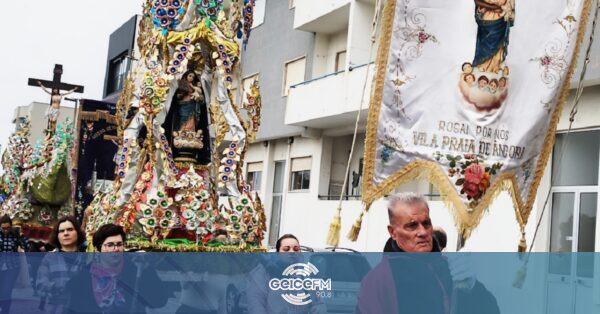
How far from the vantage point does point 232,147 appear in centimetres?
977

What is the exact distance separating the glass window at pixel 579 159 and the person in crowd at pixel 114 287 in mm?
9514

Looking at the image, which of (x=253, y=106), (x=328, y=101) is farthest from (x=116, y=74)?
(x=253, y=106)

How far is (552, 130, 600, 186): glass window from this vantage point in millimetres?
12547

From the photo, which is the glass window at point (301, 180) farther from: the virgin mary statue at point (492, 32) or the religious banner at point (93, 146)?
the virgin mary statue at point (492, 32)

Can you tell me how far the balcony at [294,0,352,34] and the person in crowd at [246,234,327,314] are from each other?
51.5ft

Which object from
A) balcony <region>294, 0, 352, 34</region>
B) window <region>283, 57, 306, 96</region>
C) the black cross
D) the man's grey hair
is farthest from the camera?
window <region>283, 57, 306, 96</region>

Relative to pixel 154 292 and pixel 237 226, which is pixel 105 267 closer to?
pixel 154 292

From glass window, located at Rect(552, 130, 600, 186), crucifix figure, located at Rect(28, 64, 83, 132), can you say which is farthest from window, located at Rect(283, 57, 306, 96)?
glass window, located at Rect(552, 130, 600, 186)

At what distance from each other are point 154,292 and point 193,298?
7.1 inches

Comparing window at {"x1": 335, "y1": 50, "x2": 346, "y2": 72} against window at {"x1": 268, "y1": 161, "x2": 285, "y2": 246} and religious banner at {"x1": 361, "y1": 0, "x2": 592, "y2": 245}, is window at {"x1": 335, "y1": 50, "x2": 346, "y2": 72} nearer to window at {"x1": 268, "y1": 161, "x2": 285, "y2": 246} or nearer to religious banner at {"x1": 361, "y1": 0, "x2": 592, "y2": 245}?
window at {"x1": 268, "y1": 161, "x2": 285, "y2": 246}

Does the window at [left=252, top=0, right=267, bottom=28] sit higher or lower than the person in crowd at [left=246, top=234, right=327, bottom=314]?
higher

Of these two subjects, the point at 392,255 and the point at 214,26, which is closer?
the point at 392,255

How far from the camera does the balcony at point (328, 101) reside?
17.8 m

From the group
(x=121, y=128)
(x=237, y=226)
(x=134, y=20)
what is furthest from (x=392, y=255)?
(x=134, y=20)
